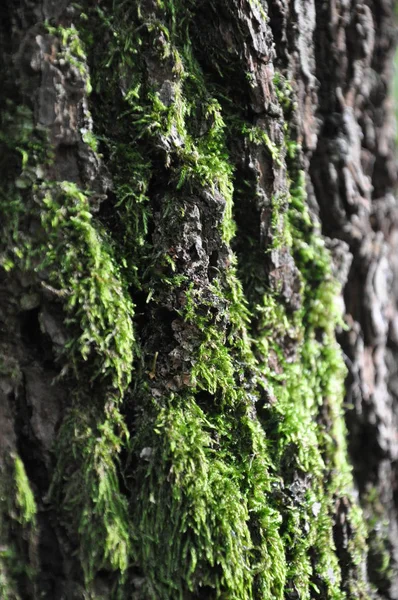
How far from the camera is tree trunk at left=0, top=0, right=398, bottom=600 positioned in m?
1.12

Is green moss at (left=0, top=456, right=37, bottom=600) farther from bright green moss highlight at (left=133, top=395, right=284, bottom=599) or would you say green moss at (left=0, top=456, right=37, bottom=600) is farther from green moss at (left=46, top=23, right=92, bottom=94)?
green moss at (left=46, top=23, right=92, bottom=94)

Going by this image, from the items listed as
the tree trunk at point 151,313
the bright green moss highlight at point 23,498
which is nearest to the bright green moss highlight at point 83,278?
the tree trunk at point 151,313

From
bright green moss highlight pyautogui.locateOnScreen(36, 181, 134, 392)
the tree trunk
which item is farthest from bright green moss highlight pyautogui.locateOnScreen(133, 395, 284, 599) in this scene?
bright green moss highlight pyautogui.locateOnScreen(36, 181, 134, 392)

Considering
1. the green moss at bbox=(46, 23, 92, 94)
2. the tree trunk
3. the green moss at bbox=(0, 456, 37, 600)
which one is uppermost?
the green moss at bbox=(46, 23, 92, 94)

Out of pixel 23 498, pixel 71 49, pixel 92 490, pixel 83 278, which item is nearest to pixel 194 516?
pixel 92 490

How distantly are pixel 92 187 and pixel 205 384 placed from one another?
51 cm

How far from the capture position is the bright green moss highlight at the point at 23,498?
3.66ft

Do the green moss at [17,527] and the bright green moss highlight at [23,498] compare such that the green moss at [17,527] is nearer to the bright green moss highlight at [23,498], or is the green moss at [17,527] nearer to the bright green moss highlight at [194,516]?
the bright green moss highlight at [23,498]

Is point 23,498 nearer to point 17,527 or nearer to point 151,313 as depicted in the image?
point 17,527

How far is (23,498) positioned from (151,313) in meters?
0.48

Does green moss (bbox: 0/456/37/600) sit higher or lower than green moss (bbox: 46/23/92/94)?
lower

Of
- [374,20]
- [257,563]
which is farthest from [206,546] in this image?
[374,20]

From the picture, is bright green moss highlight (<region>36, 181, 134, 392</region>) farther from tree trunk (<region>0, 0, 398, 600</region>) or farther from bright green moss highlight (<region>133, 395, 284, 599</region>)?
bright green moss highlight (<region>133, 395, 284, 599</region>)

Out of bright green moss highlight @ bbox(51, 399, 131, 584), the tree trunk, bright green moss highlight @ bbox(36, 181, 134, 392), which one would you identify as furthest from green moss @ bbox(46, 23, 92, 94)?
bright green moss highlight @ bbox(51, 399, 131, 584)
